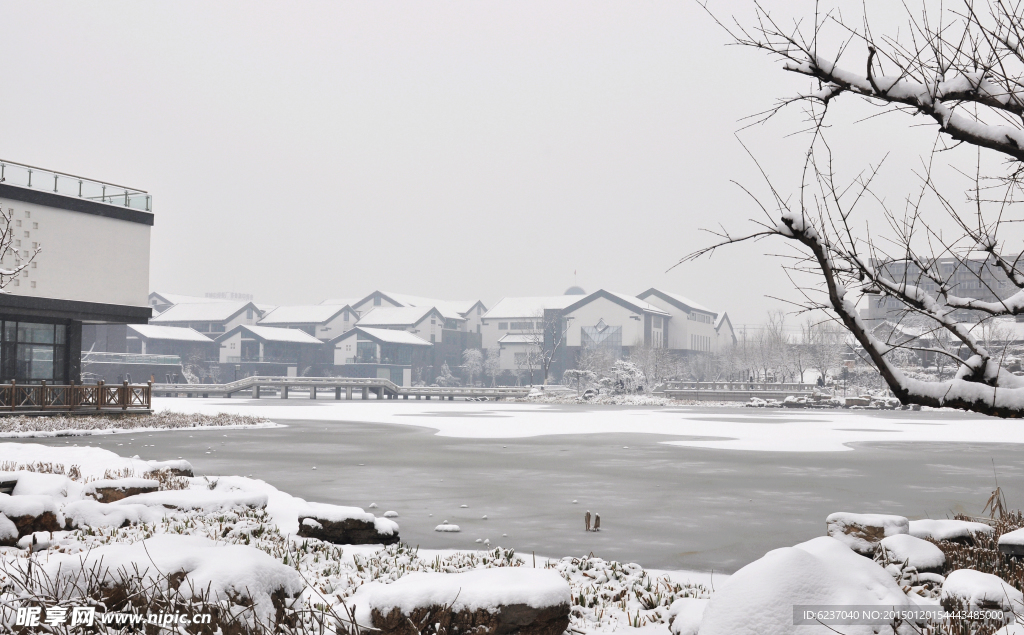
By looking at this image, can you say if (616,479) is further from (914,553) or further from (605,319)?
(605,319)

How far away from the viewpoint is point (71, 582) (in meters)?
5.35

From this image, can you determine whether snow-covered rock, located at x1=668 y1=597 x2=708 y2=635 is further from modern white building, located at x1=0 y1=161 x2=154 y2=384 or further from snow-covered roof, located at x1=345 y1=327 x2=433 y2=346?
snow-covered roof, located at x1=345 y1=327 x2=433 y2=346

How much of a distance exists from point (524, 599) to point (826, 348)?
300ft

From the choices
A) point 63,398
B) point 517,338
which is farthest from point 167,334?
point 63,398

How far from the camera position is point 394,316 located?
108250mm

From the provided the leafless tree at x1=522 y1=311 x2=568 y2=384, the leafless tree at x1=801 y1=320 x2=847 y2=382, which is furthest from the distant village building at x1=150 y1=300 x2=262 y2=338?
the leafless tree at x1=801 y1=320 x2=847 y2=382

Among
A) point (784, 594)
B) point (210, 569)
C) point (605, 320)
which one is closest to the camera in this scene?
point (784, 594)

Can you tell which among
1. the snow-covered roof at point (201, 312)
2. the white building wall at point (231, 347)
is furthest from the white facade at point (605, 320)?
the snow-covered roof at point (201, 312)

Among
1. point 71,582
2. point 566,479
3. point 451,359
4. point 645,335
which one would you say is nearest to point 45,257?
point 566,479

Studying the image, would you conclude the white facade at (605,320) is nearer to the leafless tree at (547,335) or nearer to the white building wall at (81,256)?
the leafless tree at (547,335)

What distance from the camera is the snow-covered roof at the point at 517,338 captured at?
331ft

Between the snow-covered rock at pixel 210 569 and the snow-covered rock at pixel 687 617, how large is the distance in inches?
98.8

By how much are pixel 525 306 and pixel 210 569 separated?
103690 mm

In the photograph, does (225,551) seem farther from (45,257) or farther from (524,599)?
(45,257)
